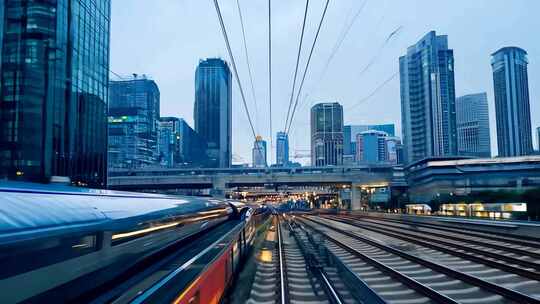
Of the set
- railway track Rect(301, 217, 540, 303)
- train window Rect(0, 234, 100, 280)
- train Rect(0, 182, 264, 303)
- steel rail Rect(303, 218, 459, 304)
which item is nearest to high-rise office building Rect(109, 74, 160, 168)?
railway track Rect(301, 217, 540, 303)

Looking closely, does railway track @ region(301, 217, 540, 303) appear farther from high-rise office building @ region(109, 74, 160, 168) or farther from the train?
high-rise office building @ region(109, 74, 160, 168)

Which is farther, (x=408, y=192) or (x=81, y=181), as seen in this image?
(x=408, y=192)

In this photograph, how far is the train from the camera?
9.38 ft

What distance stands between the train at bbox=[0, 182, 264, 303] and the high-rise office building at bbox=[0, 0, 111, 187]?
1703 inches

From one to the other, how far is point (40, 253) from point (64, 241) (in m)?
0.40

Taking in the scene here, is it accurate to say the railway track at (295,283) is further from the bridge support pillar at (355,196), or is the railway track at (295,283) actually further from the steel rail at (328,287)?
the bridge support pillar at (355,196)

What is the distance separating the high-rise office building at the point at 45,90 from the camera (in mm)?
45938

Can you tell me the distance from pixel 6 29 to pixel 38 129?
1274cm

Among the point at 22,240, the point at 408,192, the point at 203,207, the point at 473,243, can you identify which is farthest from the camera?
the point at 408,192

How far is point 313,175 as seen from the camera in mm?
93438

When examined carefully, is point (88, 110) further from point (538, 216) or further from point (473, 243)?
point (538, 216)

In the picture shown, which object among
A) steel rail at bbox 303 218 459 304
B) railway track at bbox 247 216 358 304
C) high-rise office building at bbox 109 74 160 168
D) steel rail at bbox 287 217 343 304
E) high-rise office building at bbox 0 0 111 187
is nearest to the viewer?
steel rail at bbox 303 218 459 304

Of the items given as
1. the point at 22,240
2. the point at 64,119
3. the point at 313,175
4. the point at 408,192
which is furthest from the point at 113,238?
the point at 408,192

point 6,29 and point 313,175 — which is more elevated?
point 6,29
